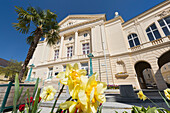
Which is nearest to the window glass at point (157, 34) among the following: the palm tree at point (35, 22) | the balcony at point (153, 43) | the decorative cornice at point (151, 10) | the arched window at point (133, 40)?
the balcony at point (153, 43)

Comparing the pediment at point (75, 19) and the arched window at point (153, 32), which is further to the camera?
the pediment at point (75, 19)

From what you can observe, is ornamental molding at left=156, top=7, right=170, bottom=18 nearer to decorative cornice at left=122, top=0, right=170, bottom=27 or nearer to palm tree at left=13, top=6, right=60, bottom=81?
decorative cornice at left=122, top=0, right=170, bottom=27

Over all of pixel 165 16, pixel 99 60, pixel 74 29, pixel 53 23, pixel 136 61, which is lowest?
pixel 136 61

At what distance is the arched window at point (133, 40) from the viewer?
39.0ft

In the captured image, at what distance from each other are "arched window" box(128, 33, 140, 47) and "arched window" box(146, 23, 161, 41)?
1585 millimetres

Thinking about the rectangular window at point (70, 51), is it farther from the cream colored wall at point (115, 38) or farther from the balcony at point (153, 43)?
the balcony at point (153, 43)

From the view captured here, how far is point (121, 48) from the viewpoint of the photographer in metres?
12.2

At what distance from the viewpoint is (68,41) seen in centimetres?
1819

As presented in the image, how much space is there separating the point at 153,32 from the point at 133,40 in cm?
266

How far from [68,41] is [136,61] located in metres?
14.7

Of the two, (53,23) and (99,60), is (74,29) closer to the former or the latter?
(53,23)

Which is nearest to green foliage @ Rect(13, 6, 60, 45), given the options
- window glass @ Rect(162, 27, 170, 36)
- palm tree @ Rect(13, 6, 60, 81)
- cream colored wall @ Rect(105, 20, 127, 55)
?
palm tree @ Rect(13, 6, 60, 81)

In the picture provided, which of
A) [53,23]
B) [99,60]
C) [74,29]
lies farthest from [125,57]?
[74,29]

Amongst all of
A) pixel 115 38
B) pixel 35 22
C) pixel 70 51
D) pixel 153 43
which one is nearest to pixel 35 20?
pixel 35 22
